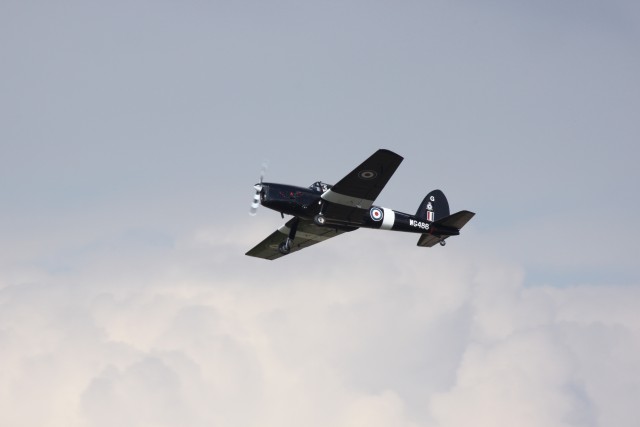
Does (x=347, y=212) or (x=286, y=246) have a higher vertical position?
(x=347, y=212)

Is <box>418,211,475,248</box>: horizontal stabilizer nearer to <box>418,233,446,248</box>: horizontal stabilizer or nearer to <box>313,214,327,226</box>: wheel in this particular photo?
<box>418,233,446,248</box>: horizontal stabilizer

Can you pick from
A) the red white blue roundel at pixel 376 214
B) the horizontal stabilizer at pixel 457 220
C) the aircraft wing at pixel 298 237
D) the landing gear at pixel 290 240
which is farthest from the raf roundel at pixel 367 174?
the horizontal stabilizer at pixel 457 220

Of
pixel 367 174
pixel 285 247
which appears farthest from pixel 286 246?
pixel 367 174

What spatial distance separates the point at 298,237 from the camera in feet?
Answer: 140

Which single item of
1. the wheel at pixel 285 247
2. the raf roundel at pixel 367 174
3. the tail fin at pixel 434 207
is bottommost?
the wheel at pixel 285 247

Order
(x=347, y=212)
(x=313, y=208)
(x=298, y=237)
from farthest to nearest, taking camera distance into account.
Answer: (x=298, y=237), (x=347, y=212), (x=313, y=208)

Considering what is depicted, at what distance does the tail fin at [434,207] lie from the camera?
4250 cm

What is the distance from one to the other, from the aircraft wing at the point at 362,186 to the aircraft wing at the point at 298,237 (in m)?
1.75

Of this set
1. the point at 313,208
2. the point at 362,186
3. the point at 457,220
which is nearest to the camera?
the point at 362,186

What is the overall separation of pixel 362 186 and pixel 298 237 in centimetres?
666

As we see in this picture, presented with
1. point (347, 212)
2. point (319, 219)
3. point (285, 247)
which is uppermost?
point (347, 212)

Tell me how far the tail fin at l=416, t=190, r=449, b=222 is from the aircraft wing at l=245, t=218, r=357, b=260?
155 inches

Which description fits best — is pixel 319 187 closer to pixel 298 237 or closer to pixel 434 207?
pixel 298 237

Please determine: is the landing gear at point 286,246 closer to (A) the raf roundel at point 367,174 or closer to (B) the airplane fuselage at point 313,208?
(B) the airplane fuselage at point 313,208
